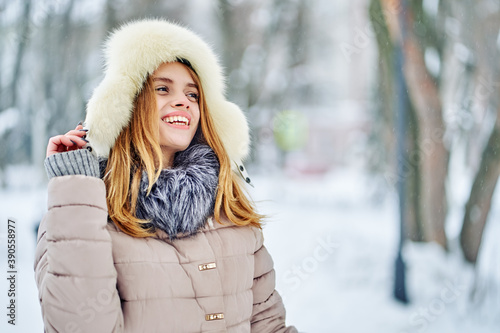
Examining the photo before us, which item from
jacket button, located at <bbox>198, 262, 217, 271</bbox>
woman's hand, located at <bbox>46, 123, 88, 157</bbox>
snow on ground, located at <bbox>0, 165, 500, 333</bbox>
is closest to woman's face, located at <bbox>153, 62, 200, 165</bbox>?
woman's hand, located at <bbox>46, 123, 88, 157</bbox>

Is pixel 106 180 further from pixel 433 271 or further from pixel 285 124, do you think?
pixel 285 124

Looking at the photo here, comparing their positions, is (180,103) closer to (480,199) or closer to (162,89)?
(162,89)

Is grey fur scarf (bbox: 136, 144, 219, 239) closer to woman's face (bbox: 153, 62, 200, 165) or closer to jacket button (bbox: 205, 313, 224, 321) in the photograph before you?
woman's face (bbox: 153, 62, 200, 165)

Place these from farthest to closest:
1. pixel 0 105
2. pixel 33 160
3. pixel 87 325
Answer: pixel 33 160 → pixel 0 105 → pixel 87 325

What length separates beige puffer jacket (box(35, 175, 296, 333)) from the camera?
1004mm

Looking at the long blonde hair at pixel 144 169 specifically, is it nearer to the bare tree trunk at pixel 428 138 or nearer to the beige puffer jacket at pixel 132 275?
the beige puffer jacket at pixel 132 275

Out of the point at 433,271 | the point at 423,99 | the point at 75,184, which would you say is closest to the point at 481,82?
the point at 423,99

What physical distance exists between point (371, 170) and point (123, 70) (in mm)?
5030

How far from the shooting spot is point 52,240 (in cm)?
104

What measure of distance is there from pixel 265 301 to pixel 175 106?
0.67 metres

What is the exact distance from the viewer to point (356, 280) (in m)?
4.11

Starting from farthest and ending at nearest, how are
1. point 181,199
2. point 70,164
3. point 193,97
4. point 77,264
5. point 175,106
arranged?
point 193,97
point 175,106
point 181,199
point 70,164
point 77,264

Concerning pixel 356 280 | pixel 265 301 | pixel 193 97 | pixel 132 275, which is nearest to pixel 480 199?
pixel 356 280

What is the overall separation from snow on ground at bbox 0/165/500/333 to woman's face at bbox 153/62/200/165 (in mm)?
1414
